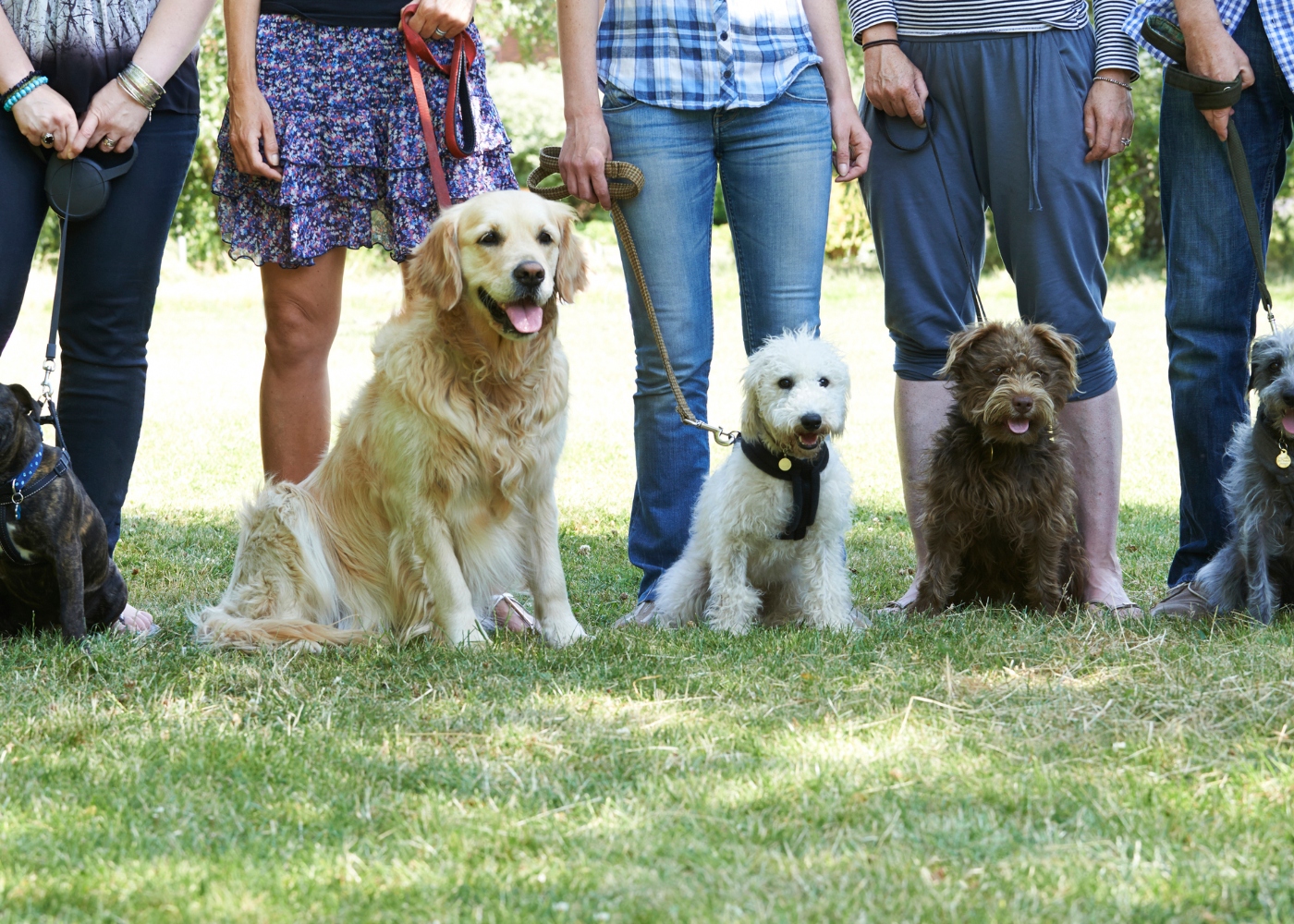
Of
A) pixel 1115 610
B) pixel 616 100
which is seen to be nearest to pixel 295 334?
pixel 616 100

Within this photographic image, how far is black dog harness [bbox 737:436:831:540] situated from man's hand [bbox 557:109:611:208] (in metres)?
0.98

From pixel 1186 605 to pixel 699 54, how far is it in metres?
2.39

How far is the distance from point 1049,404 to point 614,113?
1.69 m

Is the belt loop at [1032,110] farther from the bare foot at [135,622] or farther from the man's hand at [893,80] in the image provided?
the bare foot at [135,622]

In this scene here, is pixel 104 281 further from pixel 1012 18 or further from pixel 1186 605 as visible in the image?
pixel 1186 605

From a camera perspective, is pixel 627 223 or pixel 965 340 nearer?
pixel 965 340

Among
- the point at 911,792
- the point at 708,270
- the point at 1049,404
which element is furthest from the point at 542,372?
the point at 911,792

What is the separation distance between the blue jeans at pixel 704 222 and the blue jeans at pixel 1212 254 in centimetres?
114

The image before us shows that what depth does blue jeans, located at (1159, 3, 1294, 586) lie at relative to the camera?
4.17 meters

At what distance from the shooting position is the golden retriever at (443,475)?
391 cm

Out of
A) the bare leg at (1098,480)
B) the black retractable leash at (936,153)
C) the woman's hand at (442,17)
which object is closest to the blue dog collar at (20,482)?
the woman's hand at (442,17)

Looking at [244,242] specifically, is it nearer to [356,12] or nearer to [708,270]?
[356,12]

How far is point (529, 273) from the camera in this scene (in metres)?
3.81

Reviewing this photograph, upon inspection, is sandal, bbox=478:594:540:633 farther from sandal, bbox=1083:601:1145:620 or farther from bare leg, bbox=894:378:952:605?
sandal, bbox=1083:601:1145:620
